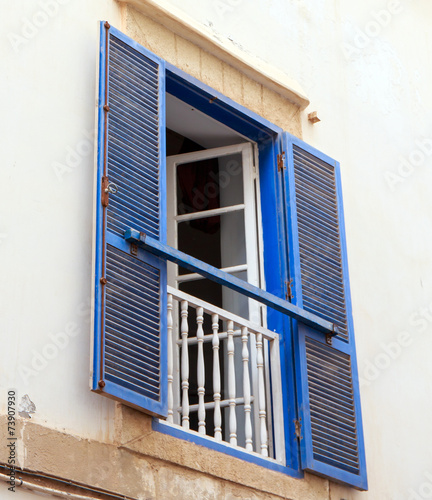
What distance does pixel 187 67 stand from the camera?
6195 millimetres

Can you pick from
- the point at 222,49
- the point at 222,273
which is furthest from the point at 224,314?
the point at 222,49

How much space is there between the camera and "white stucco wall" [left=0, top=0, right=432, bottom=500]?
189 inches

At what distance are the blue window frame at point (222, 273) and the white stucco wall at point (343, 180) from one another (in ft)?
0.51

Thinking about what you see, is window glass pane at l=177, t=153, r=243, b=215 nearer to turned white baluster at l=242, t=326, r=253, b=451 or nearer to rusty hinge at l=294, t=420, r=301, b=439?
turned white baluster at l=242, t=326, r=253, b=451

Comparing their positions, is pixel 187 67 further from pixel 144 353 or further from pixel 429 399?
pixel 429 399

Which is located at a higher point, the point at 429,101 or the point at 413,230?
the point at 429,101

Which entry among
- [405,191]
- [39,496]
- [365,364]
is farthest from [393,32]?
[39,496]

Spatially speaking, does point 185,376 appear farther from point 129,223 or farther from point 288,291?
point 288,291

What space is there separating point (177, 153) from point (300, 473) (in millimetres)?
2674

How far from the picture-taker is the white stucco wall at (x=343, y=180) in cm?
480

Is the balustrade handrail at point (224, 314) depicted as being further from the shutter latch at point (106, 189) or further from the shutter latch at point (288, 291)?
the shutter latch at point (106, 189)

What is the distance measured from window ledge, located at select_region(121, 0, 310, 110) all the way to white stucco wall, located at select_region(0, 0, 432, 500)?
0.49 feet

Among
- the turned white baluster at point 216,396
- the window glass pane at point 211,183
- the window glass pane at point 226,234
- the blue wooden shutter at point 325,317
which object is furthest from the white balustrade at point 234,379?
the window glass pane at point 211,183

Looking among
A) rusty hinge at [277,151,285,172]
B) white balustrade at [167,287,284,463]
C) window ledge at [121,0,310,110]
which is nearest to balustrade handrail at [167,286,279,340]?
white balustrade at [167,287,284,463]
